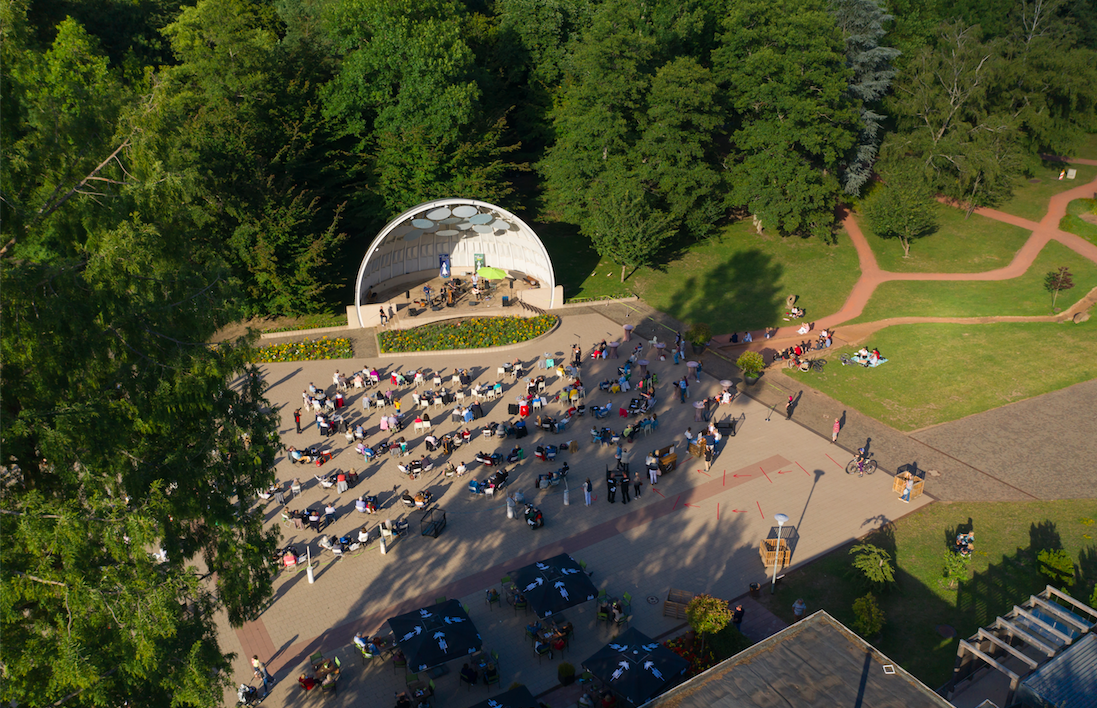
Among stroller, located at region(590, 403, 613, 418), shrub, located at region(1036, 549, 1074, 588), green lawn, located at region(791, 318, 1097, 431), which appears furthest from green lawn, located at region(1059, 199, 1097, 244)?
stroller, located at region(590, 403, 613, 418)

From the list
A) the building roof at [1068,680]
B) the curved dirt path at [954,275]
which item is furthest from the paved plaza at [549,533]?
the curved dirt path at [954,275]

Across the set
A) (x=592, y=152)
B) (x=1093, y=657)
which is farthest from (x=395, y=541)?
(x=592, y=152)

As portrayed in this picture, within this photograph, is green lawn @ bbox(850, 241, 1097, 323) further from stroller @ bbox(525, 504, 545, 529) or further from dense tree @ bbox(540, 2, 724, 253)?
stroller @ bbox(525, 504, 545, 529)

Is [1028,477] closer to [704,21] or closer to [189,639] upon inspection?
[189,639]

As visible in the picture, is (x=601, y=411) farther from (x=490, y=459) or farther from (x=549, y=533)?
(x=549, y=533)

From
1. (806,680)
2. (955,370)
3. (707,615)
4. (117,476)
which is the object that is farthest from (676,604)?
(955,370)

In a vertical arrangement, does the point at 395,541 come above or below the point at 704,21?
below

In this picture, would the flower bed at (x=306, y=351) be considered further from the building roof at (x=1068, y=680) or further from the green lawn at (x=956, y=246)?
the green lawn at (x=956, y=246)
